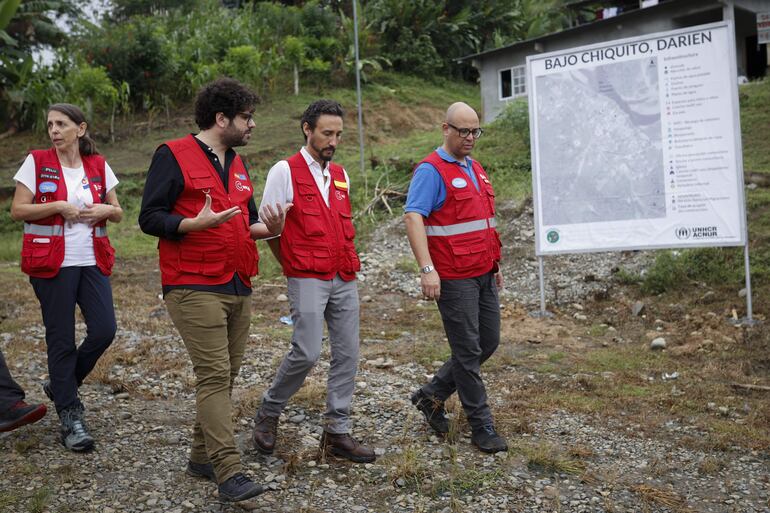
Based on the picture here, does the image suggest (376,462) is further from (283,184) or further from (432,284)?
(283,184)

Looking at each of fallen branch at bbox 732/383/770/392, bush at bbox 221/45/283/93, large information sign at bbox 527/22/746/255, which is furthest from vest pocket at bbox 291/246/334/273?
bush at bbox 221/45/283/93

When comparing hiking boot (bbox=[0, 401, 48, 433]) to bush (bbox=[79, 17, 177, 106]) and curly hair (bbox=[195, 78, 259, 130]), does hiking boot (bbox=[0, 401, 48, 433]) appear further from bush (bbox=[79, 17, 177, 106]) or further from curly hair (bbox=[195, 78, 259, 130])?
bush (bbox=[79, 17, 177, 106])

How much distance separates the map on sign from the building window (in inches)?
523

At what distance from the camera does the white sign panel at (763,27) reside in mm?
16219

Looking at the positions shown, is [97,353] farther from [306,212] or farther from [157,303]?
[157,303]

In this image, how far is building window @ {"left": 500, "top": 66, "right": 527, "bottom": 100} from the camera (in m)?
21.2

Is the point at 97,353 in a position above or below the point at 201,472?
above

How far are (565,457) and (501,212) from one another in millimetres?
7615

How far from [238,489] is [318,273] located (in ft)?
3.87

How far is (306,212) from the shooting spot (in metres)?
4.07

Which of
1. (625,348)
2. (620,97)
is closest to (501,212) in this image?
(620,97)

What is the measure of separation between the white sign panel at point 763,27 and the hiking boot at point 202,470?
16.3 meters

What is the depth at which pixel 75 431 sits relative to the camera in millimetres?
4320

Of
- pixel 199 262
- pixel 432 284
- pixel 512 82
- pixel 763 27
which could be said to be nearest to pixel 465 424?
pixel 432 284
